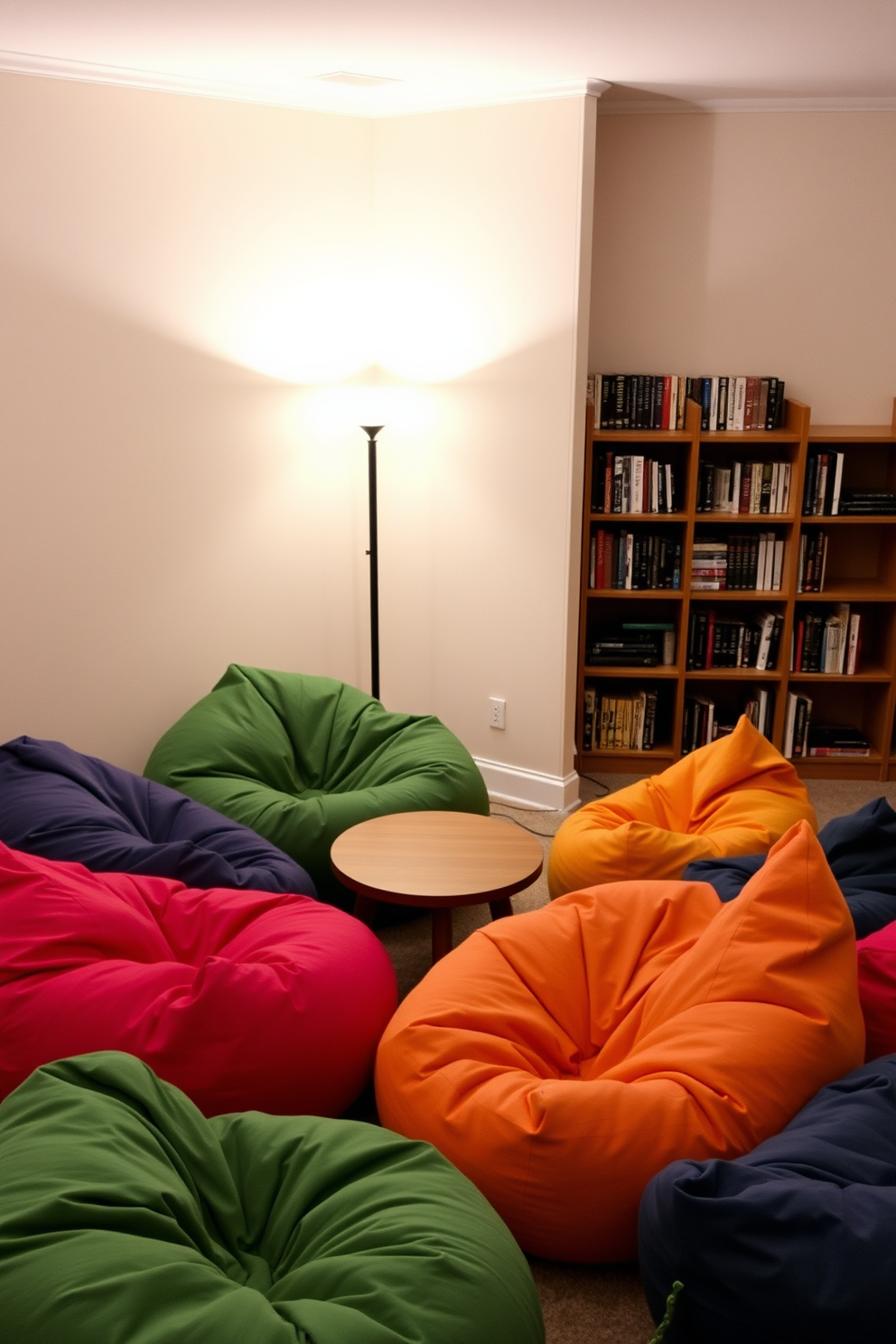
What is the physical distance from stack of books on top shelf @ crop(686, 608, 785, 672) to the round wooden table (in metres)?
1.68

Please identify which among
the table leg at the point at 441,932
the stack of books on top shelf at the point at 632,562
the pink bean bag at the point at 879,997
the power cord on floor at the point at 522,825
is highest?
the stack of books on top shelf at the point at 632,562

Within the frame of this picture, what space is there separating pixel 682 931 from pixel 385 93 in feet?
9.53

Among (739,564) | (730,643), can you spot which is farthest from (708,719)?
(739,564)

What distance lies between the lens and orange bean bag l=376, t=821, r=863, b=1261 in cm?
208

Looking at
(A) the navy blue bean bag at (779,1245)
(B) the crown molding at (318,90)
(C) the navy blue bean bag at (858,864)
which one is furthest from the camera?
(B) the crown molding at (318,90)

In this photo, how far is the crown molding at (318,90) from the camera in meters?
3.37

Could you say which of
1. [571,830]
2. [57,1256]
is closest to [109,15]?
[571,830]

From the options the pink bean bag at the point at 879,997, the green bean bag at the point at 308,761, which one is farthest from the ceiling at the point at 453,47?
the pink bean bag at the point at 879,997

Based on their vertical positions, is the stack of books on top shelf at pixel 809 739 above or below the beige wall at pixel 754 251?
below

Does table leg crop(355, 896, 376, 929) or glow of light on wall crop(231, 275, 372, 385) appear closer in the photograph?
table leg crop(355, 896, 376, 929)

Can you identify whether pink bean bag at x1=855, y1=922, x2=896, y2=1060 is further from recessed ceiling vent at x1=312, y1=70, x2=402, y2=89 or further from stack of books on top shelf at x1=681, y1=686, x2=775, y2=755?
recessed ceiling vent at x1=312, y1=70, x2=402, y2=89

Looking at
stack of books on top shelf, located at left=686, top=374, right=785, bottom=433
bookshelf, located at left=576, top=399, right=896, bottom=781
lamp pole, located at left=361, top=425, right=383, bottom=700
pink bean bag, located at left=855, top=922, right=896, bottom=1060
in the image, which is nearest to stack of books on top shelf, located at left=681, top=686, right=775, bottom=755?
bookshelf, located at left=576, top=399, right=896, bottom=781

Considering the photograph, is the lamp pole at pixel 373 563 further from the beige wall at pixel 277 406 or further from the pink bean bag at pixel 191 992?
the pink bean bag at pixel 191 992

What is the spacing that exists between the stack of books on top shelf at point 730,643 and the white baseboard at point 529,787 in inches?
28.9
